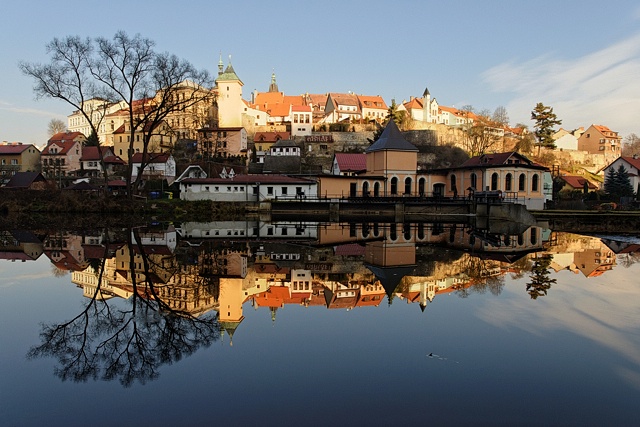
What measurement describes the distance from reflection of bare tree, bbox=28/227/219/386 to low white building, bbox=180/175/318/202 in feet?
107

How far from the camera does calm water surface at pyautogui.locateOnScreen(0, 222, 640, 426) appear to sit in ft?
17.1

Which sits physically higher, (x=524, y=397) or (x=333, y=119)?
(x=333, y=119)

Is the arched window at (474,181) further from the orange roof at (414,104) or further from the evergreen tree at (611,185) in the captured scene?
the orange roof at (414,104)

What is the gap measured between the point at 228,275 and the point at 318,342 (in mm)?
5749

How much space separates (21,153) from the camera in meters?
68.2

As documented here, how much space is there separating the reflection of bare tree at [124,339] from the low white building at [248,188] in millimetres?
32572

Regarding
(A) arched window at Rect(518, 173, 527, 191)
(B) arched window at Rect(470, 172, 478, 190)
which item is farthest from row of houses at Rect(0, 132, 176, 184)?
(A) arched window at Rect(518, 173, 527, 191)

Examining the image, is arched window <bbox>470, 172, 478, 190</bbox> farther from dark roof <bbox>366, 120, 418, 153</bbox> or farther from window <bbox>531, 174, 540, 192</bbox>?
dark roof <bbox>366, 120, 418, 153</bbox>

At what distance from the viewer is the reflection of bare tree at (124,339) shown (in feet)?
21.1

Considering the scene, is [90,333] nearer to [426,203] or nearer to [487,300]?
[487,300]

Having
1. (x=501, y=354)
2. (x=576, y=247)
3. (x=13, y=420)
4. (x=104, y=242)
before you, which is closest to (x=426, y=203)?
(x=576, y=247)

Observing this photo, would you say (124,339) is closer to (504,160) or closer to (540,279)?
(540,279)

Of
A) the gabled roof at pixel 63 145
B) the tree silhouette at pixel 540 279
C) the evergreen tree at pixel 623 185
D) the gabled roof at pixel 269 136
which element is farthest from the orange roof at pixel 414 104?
the tree silhouette at pixel 540 279

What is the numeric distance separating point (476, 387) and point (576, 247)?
16.8 meters
